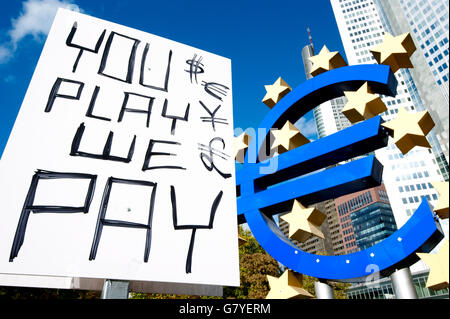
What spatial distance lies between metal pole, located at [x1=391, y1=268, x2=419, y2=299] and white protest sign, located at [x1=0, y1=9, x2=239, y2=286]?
5.64ft

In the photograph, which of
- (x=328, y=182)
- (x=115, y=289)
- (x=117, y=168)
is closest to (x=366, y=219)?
(x=328, y=182)

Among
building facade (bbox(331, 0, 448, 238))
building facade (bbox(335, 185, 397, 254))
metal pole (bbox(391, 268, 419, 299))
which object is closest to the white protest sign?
metal pole (bbox(391, 268, 419, 299))

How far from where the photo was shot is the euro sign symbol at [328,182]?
9.00ft

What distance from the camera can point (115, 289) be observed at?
170cm

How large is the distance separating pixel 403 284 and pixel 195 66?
2.81 metres

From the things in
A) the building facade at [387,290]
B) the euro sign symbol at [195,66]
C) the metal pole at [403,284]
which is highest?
the building facade at [387,290]

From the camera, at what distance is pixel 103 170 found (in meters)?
2.00

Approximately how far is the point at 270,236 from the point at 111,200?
221 centimetres

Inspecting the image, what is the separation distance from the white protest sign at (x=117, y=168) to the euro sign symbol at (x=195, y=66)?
0.03 meters

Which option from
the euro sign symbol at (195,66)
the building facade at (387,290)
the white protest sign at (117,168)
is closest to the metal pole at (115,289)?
the white protest sign at (117,168)

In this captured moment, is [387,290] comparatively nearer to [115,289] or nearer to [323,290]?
[323,290]

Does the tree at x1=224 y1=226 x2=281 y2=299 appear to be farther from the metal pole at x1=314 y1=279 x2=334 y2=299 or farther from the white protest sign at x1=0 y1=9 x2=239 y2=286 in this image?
the white protest sign at x1=0 y1=9 x2=239 y2=286

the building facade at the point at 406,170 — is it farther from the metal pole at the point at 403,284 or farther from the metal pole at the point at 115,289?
the metal pole at the point at 115,289

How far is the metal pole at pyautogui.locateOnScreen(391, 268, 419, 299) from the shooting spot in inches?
107
